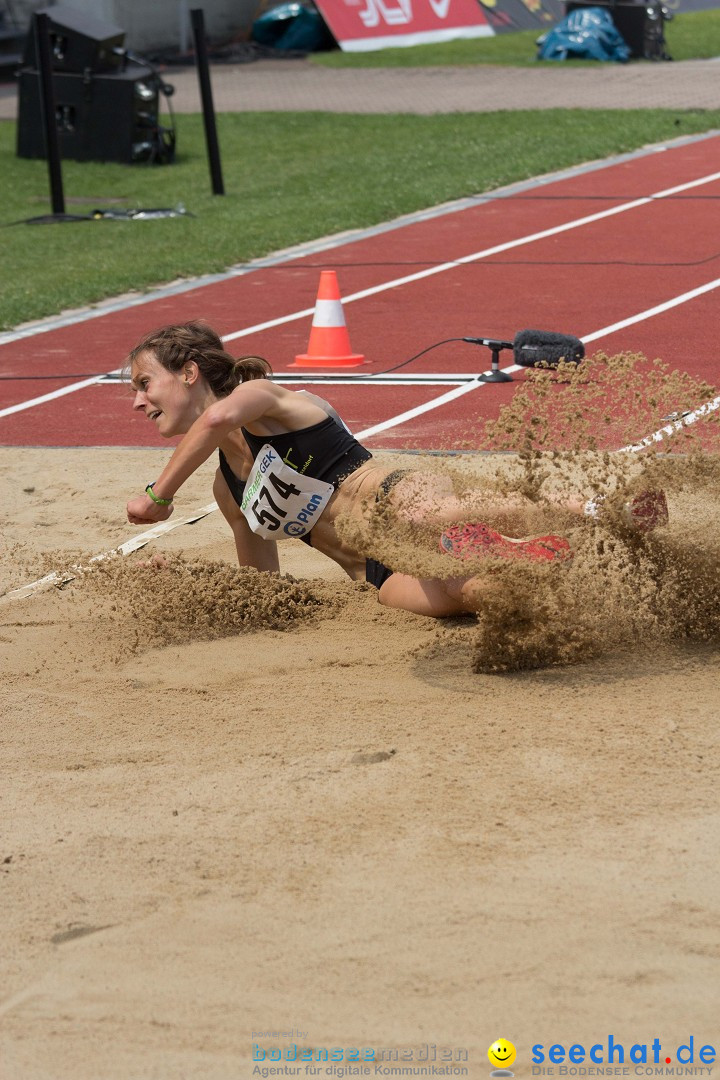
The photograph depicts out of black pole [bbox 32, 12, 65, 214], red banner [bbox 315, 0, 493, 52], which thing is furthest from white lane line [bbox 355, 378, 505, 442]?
red banner [bbox 315, 0, 493, 52]

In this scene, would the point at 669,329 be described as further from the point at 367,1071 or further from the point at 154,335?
the point at 367,1071

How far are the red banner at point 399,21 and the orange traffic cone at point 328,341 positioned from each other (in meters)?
21.6

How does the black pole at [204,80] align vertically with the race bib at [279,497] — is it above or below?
above

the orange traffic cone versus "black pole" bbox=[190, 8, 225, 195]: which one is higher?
"black pole" bbox=[190, 8, 225, 195]

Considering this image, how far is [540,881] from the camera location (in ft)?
10.8

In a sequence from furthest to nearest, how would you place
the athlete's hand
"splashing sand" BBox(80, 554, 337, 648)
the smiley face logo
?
"splashing sand" BBox(80, 554, 337, 648), the athlete's hand, the smiley face logo

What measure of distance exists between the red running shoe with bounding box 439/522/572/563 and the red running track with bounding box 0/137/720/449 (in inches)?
102

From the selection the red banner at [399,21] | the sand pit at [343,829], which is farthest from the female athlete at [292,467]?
the red banner at [399,21]

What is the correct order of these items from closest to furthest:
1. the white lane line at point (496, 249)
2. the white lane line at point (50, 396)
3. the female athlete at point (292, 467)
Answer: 1. the female athlete at point (292, 467)
2. the white lane line at point (50, 396)
3. the white lane line at point (496, 249)

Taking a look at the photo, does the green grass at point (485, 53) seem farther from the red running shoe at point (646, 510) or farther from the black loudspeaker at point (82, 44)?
the red running shoe at point (646, 510)

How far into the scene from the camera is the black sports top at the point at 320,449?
4.91 meters

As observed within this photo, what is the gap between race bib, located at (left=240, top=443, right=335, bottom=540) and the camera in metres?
4.92

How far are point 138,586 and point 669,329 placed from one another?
5451 millimetres

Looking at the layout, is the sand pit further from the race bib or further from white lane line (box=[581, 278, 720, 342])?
white lane line (box=[581, 278, 720, 342])
